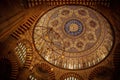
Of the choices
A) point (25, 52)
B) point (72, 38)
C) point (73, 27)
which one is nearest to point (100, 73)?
point (72, 38)

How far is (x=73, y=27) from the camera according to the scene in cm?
2219

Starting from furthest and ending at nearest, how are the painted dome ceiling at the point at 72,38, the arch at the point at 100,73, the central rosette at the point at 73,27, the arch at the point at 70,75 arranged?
the central rosette at the point at 73,27
the painted dome ceiling at the point at 72,38
the arch at the point at 70,75
the arch at the point at 100,73

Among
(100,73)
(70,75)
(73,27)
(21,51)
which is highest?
(73,27)

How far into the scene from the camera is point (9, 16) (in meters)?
11.2

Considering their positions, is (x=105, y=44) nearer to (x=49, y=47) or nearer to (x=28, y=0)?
(x=49, y=47)

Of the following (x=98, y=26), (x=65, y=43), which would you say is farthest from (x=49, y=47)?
(x=98, y=26)

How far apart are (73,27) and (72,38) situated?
47.0 inches

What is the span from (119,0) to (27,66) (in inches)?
412

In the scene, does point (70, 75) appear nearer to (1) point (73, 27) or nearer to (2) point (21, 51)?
(2) point (21, 51)

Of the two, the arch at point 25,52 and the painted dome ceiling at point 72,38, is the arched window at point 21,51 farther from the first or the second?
the painted dome ceiling at point 72,38

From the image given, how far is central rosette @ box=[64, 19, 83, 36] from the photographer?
860 inches

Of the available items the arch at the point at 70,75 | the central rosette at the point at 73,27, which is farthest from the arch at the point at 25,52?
the central rosette at the point at 73,27

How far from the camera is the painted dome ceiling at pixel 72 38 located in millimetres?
20016

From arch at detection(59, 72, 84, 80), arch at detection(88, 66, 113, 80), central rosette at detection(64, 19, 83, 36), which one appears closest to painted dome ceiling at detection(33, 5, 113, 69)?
central rosette at detection(64, 19, 83, 36)
